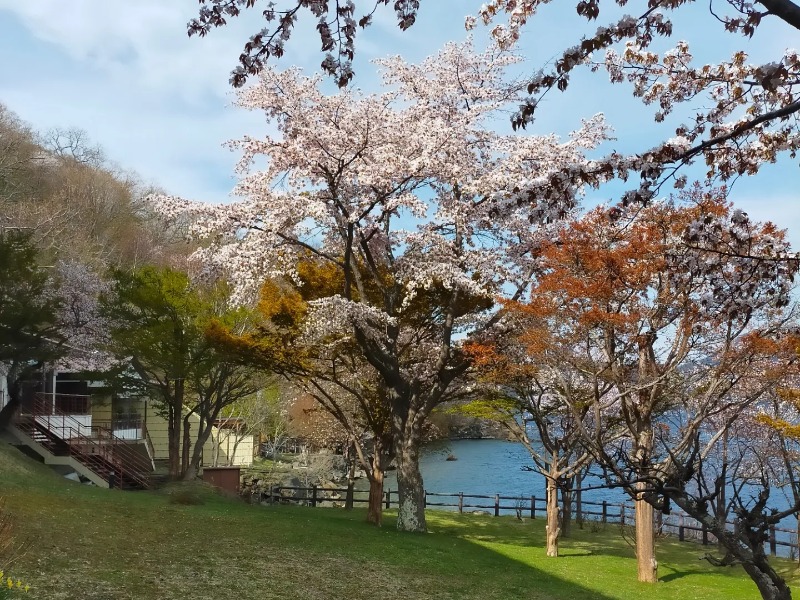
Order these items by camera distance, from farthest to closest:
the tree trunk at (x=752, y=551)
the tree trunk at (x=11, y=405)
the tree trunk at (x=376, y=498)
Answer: the tree trunk at (x=11, y=405)
the tree trunk at (x=376, y=498)
the tree trunk at (x=752, y=551)

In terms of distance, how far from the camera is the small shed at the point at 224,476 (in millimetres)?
29859

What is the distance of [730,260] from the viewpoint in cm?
696

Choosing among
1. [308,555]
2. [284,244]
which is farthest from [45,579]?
[284,244]

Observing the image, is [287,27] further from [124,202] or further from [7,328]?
[124,202]

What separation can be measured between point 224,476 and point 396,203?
1876cm

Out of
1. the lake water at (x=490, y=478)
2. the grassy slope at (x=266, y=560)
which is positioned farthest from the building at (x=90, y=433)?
the lake water at (x=490, y=478)

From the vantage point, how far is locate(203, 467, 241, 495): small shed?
29859 mm

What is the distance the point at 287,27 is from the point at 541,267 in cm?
1245

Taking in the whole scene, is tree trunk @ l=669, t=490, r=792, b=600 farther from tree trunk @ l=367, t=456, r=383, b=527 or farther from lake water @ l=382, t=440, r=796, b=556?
lake water @ l=382, t=440, r=796, b=556

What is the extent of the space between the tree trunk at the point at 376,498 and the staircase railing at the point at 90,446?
338 inches

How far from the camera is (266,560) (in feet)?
35.8

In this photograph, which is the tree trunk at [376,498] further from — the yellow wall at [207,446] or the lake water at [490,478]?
the yellow wall at [207,446]

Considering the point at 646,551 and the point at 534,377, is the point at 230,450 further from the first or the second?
the point at 646,551

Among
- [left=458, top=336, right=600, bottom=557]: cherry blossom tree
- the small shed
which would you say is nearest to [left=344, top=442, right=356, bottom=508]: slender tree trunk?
the small shed
